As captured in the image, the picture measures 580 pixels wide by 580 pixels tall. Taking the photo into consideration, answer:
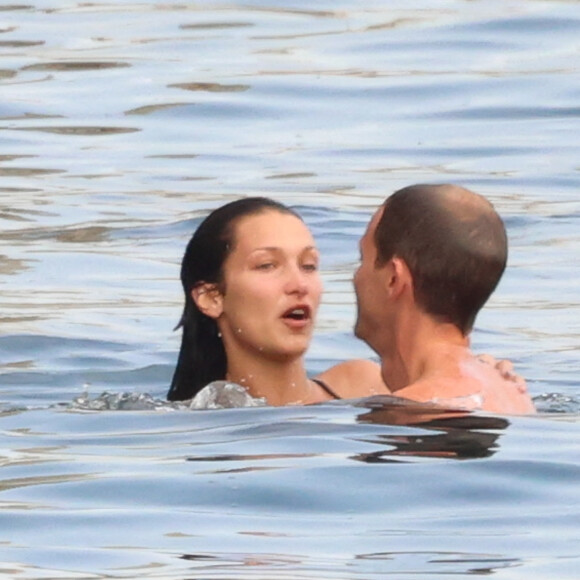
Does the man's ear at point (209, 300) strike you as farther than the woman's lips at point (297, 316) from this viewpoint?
Yes

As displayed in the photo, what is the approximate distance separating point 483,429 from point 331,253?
5.93m

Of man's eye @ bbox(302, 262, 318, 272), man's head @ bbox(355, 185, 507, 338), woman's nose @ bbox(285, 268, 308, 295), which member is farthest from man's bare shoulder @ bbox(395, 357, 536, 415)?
man's eye @ bbox(302, 262, 318, 272)

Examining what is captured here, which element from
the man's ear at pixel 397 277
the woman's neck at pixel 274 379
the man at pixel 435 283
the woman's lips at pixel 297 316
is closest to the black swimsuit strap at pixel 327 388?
the woman's neck at pixel 274 379

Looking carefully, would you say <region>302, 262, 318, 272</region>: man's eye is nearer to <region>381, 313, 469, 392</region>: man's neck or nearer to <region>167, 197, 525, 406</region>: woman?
<region>167, 197, 525, 406</region>: woman

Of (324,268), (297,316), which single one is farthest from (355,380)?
(324,268)

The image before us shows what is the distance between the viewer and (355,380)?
843 centimetres

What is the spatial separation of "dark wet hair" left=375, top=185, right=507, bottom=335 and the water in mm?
389

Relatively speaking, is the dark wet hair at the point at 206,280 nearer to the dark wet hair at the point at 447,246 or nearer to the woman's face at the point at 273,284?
the woman's face at the point at 273,284

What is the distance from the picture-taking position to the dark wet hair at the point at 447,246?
22.8 feet

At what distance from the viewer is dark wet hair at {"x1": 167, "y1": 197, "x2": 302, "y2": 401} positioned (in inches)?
316

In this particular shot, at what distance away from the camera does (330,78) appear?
62.2 feet

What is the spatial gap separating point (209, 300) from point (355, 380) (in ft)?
2.26

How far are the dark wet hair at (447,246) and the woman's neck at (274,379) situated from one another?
107 cm

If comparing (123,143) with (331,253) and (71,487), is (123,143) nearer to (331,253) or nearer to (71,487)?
(331,253)
